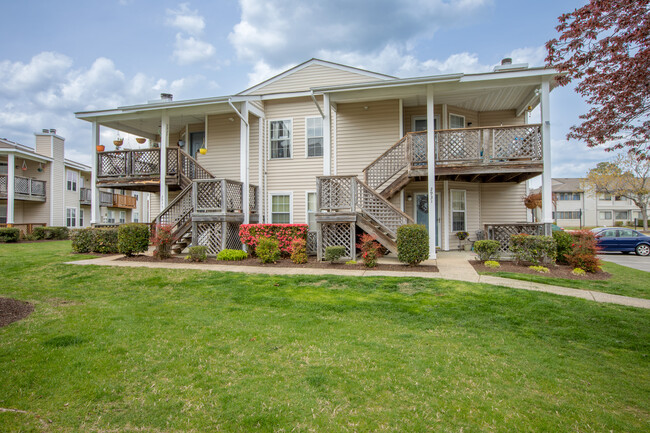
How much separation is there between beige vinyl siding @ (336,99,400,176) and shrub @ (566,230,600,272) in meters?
6.47

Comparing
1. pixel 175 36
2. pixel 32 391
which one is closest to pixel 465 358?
pixel 32 391

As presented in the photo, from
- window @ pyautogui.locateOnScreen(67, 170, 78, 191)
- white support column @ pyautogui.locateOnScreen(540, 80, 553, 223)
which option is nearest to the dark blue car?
white support column @ pyautogui.locateOnScreen(540, 80, 553, 223)

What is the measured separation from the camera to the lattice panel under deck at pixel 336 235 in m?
10.9

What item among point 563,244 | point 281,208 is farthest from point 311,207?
point 563,244

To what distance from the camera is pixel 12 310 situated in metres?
5.40

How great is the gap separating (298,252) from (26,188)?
23.4m

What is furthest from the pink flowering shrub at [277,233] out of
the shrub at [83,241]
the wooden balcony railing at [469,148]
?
the shrub at [83,241]

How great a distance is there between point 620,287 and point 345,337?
6.96 m

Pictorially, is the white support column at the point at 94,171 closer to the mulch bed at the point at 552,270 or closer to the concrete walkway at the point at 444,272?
the concrete walkway at the point at 444,272

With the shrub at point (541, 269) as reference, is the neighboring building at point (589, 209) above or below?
above

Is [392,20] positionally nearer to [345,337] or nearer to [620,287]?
[620,287]

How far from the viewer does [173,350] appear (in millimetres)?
4027

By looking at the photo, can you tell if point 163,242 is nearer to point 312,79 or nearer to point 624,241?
point 312,79

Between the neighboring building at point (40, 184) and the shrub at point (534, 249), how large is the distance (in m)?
26.6
